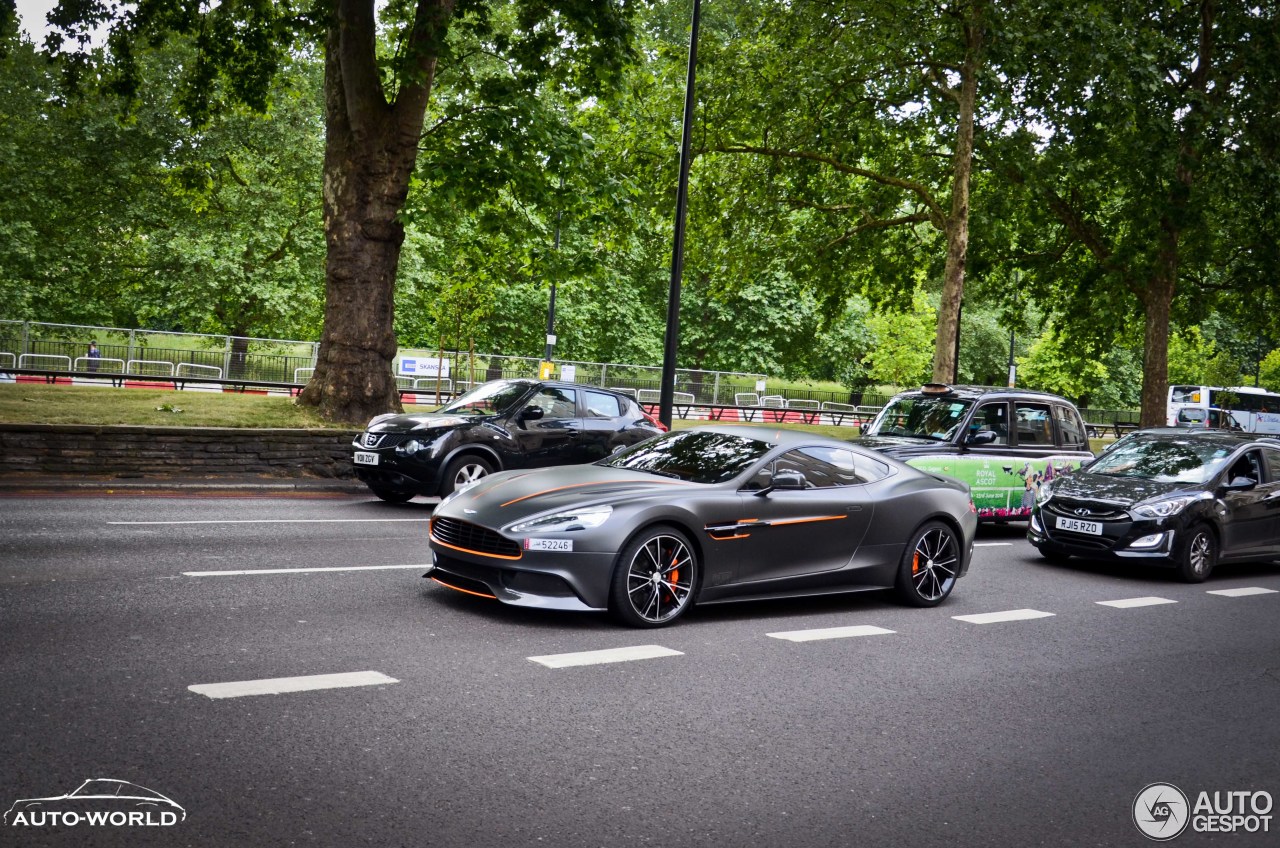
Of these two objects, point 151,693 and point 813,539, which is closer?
point 151,693

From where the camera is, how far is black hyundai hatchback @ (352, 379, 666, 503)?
14.7 m

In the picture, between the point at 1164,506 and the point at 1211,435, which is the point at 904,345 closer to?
the point at 1211,435

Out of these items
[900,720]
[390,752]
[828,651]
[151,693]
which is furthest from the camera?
[828,651]

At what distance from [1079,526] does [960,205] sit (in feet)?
43.0

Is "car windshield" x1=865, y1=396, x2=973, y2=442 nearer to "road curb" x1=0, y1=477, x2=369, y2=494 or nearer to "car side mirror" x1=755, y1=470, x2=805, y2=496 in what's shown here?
"car side mirror" x1=755, y1=470, x2=805, y2=496

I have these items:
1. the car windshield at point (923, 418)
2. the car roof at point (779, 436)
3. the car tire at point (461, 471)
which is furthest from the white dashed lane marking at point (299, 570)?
the car windshield at point (923, 418)

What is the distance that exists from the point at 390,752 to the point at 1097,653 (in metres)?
5.23

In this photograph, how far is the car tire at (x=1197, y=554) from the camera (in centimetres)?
1215

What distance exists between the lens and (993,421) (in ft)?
49.4

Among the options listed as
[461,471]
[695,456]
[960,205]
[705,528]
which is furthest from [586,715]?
[960,205]

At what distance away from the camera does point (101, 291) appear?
130 feet

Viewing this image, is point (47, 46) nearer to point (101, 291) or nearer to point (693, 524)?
point (693, 524)

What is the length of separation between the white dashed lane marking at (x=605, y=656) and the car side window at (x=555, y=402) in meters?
8.66

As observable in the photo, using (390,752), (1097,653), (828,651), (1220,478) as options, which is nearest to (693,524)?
(828,651)
